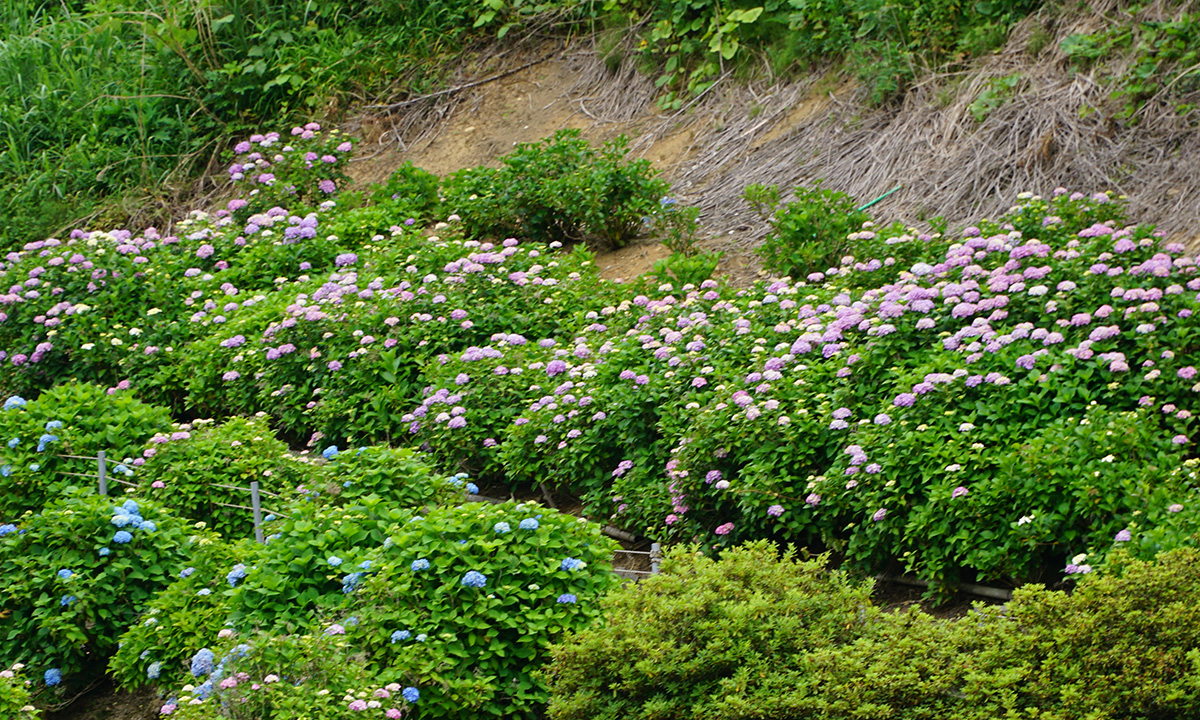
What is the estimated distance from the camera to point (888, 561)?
14.5 ft

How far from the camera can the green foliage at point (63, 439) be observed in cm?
525

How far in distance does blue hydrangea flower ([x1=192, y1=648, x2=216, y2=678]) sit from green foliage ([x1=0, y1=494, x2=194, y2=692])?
901mm

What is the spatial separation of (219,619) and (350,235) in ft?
14.3

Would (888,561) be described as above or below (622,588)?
below

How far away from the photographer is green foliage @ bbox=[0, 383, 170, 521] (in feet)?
17.2

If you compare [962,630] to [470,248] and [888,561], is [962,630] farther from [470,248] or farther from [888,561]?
[470,248]

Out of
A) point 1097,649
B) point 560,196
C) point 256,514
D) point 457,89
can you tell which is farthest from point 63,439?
point 457,89

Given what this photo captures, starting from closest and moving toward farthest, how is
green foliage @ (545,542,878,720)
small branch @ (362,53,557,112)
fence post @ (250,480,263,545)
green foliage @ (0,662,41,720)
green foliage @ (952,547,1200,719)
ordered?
green foliage @ (952,547,1200,719), green foliage @ (545,542,878,720), green foliage @ (0,662,41,720), fence post @ (250,480,263,545), small branch @ (362,53,557,112)

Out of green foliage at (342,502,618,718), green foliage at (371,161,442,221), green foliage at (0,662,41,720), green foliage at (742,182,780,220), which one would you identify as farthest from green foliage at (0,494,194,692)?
green foliage at (371,161,442,221)

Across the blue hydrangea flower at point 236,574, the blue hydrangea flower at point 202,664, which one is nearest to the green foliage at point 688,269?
the blue hydrangea flower at point 236,574

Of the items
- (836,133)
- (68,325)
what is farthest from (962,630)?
(68,325)

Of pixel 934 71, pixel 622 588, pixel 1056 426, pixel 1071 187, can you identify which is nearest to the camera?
pixel 622 588

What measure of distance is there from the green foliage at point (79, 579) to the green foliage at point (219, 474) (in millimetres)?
432

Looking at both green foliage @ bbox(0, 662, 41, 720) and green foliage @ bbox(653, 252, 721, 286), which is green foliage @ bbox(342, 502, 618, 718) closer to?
green foliage @ bbox(0, 662, 41, 720)
